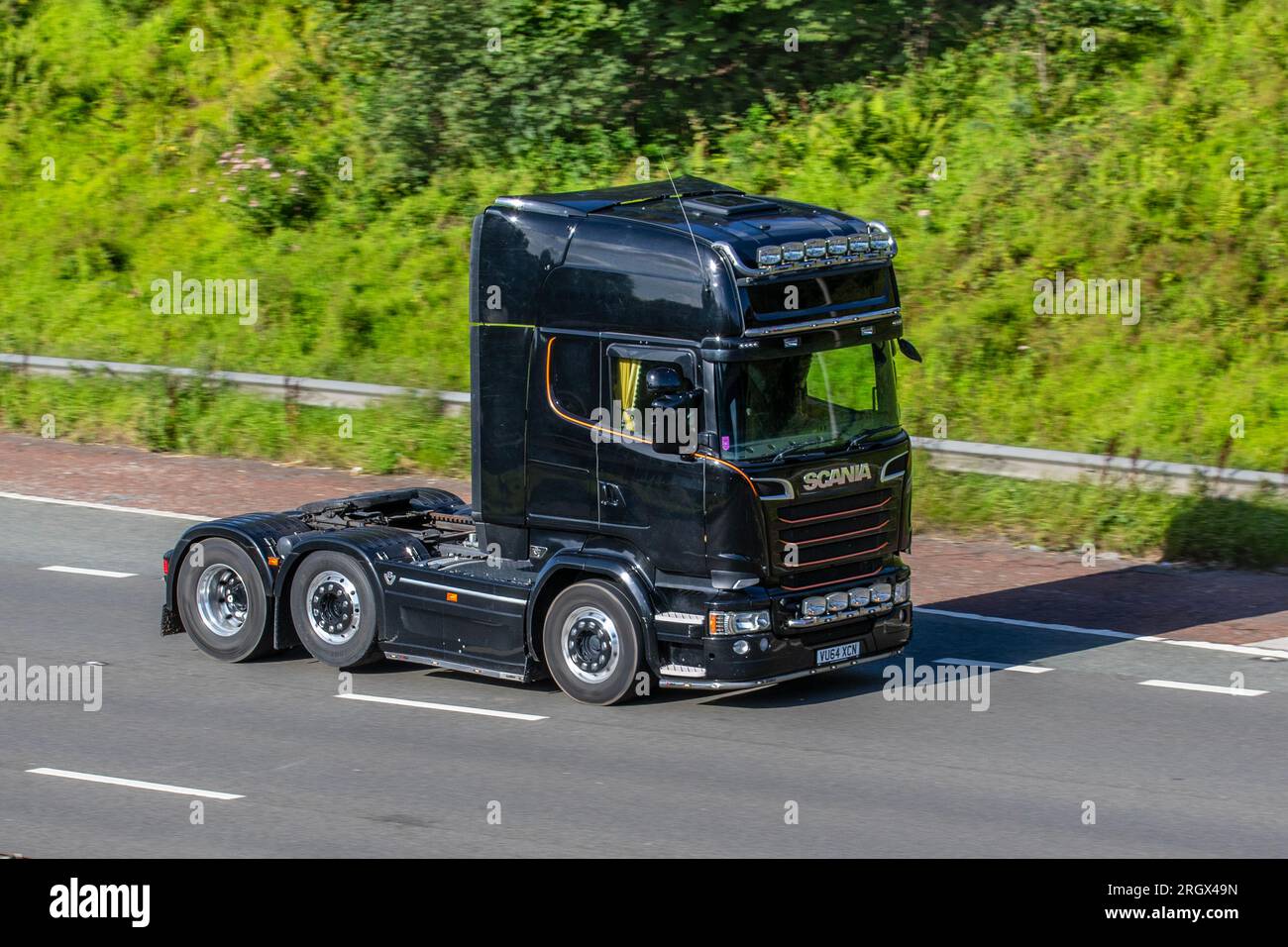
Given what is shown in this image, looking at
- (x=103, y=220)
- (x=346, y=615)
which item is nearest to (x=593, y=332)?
(x=346, y=615)

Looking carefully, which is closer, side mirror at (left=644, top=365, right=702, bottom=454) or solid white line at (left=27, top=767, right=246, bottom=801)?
solid white line at (left=27, top=767, right=246, bottom=801)

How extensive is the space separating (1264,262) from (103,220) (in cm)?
1667

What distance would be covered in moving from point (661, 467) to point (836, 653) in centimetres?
176

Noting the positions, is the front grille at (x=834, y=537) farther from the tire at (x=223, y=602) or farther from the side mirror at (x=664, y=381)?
the tire at (x=223, y=602)

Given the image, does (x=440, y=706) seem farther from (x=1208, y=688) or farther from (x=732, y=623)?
(x=1208, y=688)

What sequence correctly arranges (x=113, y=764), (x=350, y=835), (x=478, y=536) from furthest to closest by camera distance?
(x=478, y=536)
(x=113, y=764)
(x=350, y=835)

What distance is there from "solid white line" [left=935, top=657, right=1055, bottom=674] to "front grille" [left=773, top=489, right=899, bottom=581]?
4.26ft

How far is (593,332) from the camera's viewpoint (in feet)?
39.2

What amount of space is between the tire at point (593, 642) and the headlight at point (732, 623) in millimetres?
565

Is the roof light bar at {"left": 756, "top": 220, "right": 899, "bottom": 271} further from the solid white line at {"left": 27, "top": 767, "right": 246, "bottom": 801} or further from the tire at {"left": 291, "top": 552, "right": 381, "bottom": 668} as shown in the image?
the solid white line at {"left": 27, "top": 767, "right": 246, "bottom": 801}

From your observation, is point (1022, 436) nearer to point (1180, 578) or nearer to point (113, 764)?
point (1180, 578)

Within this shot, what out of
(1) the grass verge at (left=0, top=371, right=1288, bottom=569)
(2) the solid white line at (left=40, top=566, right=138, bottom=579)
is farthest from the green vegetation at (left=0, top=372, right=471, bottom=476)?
(2) the solid white line at (left=40, top=566, right=138, bottom=579)

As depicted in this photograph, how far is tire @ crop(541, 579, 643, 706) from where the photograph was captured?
11.9 meters

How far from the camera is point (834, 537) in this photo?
1201 centimetres
